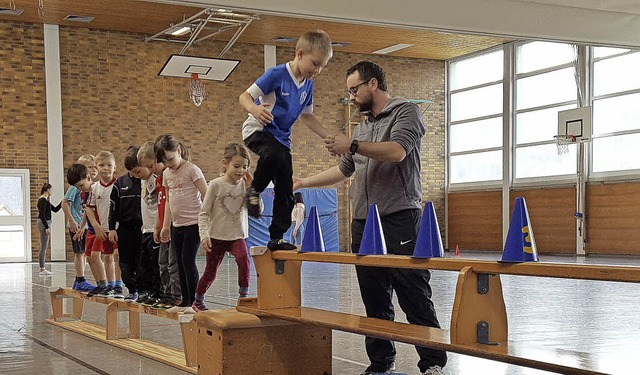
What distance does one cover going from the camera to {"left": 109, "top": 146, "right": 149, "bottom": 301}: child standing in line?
6.79 metres

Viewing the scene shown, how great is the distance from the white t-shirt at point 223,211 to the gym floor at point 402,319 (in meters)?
1.04

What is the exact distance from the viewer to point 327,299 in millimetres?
8430

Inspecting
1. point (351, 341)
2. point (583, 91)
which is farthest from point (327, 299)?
point (583, 91)

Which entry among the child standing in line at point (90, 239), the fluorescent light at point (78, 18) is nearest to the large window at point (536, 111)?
the fluorescent light at point (78, 18)

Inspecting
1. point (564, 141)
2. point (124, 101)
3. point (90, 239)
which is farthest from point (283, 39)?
point (90, 239)

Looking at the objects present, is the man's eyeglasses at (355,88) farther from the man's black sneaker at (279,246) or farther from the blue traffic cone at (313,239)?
the man's black sneaker at (279,246)

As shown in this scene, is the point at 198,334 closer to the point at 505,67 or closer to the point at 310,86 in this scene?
the point at 310,86

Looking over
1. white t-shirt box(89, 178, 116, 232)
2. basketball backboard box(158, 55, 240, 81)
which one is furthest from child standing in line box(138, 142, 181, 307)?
basketball backboard box(158, 55, 240, 81)

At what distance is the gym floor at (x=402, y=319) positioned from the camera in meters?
4.85

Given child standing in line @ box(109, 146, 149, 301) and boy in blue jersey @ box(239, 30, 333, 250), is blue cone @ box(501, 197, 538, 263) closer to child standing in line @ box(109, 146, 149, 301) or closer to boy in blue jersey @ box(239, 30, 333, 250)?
boy in blue jersey @ box(239, 30, 333, 250)

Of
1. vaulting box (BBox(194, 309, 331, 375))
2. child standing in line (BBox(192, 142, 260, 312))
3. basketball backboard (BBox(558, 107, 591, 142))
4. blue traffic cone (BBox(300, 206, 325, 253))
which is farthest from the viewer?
basketball backboard (BBox(558, 107, 591, 142))

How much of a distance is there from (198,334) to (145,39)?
16.7 metres

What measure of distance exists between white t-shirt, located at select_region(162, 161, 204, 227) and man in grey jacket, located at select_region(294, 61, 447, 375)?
6.38 feet

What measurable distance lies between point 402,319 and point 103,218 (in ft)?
10.1
